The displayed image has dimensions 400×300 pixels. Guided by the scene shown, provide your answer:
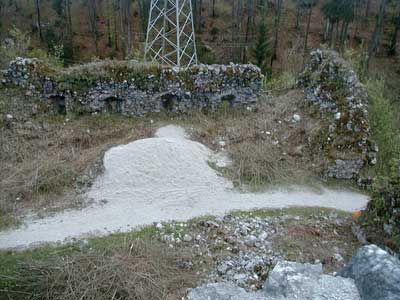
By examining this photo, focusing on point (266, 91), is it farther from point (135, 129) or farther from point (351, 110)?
point (135, 129)

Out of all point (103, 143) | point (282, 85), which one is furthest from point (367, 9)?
point (103, 143)

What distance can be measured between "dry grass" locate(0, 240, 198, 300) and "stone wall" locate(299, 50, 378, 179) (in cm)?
686

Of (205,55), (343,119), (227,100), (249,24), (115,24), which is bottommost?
(205,55)

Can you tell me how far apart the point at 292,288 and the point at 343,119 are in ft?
25.0

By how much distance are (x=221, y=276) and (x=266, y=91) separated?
1108 cm

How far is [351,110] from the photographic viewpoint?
1314 cm

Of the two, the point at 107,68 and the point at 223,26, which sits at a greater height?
the point at 107,68

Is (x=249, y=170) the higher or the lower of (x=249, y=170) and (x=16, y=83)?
the lower

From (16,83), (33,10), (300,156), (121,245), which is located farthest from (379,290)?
(33,10)

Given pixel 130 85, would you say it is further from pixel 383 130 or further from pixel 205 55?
pixel 205 55

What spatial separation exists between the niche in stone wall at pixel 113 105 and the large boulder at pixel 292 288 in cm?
953

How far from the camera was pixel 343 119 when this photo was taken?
13102 mm

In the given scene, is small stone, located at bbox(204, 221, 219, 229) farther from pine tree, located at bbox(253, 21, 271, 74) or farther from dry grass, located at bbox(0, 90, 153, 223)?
pine tree, located at bbox(253, 21, 271, 74)

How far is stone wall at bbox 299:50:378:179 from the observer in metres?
12.6
